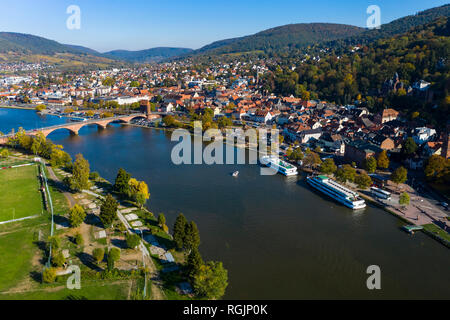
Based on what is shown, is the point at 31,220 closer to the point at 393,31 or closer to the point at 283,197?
the point at 283,197

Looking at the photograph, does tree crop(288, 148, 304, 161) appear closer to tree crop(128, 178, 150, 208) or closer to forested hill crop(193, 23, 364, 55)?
tree crop(128, 178, 150, 208)

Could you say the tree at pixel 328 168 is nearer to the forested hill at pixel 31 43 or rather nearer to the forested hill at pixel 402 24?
the forested hill at pixel 402 24

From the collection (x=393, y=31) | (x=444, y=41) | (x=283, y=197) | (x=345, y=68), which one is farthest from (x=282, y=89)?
(x=393, y=31)

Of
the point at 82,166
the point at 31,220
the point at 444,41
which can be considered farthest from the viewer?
→ the point at 444,41

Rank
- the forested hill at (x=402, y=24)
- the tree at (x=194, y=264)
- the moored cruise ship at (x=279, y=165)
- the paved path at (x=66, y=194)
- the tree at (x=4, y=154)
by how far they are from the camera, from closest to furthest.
A: 1. the tree at (x=194, y=264)
2. the paved path at (x=66, y=194)
3. the moored cruise ship at (x=279, y=165)
4. the tree at (x=4, y=154)
5. the forested hill at (x=402, y=24)

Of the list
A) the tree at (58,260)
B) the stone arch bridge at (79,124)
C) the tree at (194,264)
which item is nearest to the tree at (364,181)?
the tree at (194,264)
